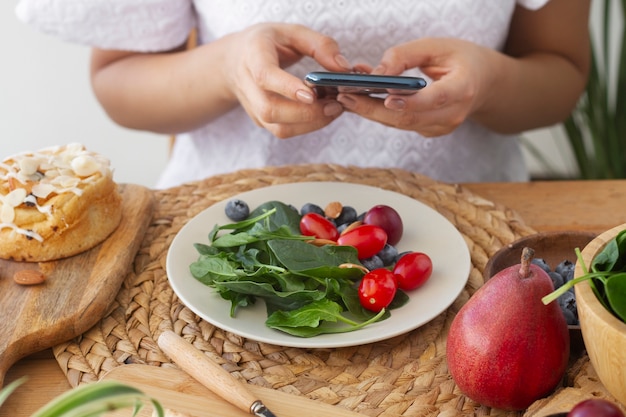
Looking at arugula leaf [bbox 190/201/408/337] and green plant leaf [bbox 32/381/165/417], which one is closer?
green plant leaf [bbox 32/381/165/417]

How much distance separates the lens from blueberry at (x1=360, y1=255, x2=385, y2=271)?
3.04 feet

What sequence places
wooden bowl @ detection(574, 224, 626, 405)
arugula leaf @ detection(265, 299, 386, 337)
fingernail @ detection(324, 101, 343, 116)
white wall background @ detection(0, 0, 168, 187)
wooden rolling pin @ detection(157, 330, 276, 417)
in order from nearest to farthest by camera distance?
wooden bowl @ detection(574, 224, 626, 405), wooden rolling pin @ detection(157, 330, 276, 417), arugula leaf @ detection(265, 299, 386, 337), fingernail @ detection(324, 101, 343, 116), white wall background @ detection(0, 0, 168, 187)

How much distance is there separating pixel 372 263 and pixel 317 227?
88 mm

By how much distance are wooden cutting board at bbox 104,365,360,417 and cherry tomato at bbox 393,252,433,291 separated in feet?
0.69

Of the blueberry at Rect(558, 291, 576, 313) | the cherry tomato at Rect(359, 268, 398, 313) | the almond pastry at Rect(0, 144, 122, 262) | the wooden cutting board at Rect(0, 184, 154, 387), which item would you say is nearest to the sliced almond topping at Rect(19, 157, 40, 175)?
the almond pastry at Rect(0, 144, 122, 262)

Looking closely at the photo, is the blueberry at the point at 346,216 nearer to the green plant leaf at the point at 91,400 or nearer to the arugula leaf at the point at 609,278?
the arugula leaf at the point at 609,278

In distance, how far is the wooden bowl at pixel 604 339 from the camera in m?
0.59

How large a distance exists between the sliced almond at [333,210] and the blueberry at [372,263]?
0.12 metres

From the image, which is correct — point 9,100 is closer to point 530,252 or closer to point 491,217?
point 491,217

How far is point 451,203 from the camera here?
112cm

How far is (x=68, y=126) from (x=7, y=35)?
359 millimetres

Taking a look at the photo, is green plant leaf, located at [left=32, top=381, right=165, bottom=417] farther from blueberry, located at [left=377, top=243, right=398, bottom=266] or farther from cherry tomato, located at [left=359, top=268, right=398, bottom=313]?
blueberry, located at [left=377, top=243, right=398, bottom=266]

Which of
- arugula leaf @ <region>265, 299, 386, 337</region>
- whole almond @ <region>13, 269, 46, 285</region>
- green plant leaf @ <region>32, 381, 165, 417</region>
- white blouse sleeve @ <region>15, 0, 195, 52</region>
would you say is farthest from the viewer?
white blouse sleeve @ <region>15, 0, 195, 52</region>

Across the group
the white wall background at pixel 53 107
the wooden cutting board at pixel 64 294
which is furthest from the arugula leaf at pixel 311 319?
the white wall background at pixel 53 107
